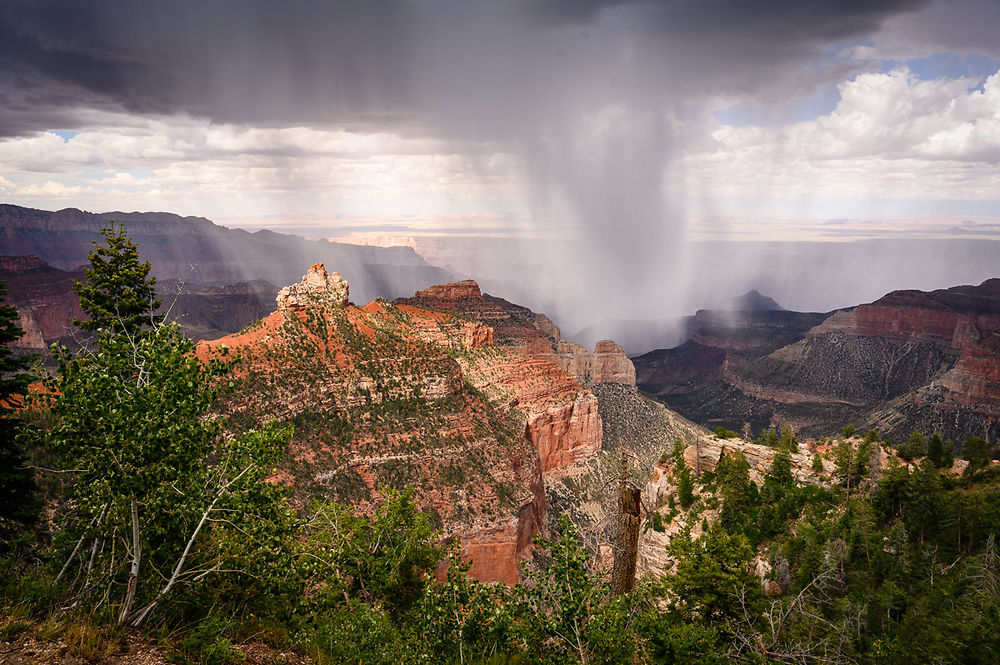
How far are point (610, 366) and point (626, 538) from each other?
473ft

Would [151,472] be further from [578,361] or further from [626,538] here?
[578,361]

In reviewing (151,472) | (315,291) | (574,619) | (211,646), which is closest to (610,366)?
(315,291)

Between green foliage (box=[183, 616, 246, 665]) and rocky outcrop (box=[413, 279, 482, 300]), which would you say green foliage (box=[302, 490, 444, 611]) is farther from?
rocky outcrop (box=[413, 279, 482, 300])

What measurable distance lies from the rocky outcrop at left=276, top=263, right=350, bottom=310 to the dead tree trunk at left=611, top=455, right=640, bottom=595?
52.0m

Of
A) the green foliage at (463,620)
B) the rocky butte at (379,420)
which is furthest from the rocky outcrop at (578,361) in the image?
the green foliage at (463,620)

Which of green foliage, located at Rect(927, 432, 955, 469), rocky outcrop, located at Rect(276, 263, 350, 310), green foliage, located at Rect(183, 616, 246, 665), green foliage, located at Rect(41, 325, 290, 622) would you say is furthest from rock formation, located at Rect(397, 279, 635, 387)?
green foliage, located at Rect(183, 616, 246, 665)

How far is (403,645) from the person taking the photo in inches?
592

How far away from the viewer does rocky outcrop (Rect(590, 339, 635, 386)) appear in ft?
499

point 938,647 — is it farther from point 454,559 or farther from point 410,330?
point 410,330

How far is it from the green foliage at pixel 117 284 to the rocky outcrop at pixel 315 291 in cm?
3008

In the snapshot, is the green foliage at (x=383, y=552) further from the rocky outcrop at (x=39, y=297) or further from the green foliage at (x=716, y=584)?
the rocky outcrop at (x=39, y=297)

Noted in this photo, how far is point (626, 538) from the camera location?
1312 centimetres

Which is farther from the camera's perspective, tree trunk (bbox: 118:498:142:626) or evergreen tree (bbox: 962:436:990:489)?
evergreen tree (bbox: 962:436:990:489)

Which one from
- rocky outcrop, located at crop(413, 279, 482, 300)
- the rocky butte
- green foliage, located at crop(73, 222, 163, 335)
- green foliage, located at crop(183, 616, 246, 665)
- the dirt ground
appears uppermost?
green foliage, located at crop(73, 222, 163, 335)
